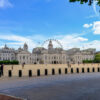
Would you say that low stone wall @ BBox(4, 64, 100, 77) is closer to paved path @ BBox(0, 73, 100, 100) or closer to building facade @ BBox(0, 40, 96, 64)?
paved path @ BBox(0, 73, 100, 100)

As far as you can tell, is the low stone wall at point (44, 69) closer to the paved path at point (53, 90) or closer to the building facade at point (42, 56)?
the paved path at point (53, 90)

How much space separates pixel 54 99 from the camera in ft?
70.8

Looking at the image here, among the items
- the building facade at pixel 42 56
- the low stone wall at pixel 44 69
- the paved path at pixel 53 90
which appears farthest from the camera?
the building facade at pixel 42 56

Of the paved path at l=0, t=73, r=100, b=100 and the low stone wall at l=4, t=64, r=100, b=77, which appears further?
the low stone wall at l=4, t=64, r=100, b=77

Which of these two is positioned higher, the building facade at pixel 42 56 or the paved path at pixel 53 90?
the building facade at pixel 42 56

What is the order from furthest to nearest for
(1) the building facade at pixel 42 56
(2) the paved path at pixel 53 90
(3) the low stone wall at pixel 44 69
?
(1) the building facade at pixel 42 56, (3) the low stone wall at pixel 44 69, (2) the paved path at pixel 53 90

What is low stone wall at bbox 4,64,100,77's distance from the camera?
178 ft

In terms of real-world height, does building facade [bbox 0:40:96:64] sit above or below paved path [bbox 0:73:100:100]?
above

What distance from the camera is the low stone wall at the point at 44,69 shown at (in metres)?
54.3

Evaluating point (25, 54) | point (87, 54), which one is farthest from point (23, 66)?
point (87, 54)

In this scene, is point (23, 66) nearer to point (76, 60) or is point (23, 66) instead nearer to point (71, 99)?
point (71, 99)

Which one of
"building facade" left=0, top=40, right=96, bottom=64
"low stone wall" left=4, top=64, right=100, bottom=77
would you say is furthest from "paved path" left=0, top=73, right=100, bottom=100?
"building facade" left=0, top=40, right=96, bottom=64

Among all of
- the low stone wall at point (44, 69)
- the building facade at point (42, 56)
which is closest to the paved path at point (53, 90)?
the low stone wall at point (44, 69)

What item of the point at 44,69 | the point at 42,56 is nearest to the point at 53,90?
the point at 44,69
